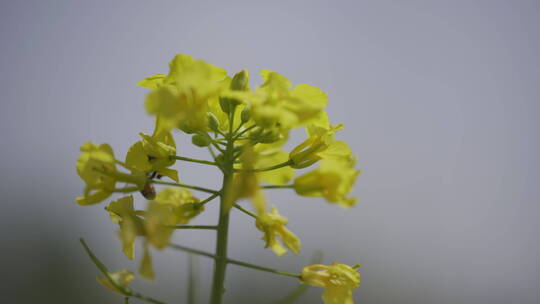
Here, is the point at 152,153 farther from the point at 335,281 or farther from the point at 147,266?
the point at 335,281

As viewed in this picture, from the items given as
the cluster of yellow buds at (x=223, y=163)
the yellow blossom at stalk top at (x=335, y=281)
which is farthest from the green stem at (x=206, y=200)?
the yellow blossom at stalk top at (x=335, y=281)

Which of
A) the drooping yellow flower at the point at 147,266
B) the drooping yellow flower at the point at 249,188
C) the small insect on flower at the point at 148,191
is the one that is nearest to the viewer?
the drooping yellow flower at the point at 147,266

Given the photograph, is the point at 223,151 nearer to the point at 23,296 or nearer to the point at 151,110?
the point at 151,110

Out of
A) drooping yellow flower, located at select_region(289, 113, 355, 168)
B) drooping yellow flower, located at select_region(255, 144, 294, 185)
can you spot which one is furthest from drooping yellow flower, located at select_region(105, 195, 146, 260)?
drooping yellow flower, located at select_region(289, 113, 355, 168)

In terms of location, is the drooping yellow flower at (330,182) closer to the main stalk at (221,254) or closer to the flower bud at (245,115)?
the main stalk at (221,254)

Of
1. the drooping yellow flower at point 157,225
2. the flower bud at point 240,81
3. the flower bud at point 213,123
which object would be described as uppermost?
the flower bud at point 240,81

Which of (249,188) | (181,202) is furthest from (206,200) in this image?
(249,188)

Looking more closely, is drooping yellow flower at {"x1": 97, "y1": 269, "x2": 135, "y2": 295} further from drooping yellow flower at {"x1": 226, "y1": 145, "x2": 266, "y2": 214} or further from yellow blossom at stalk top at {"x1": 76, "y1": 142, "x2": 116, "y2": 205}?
drooping yellow flower at {"x1": 226, "y1": 145, "x2": 266, "y2": 214}
